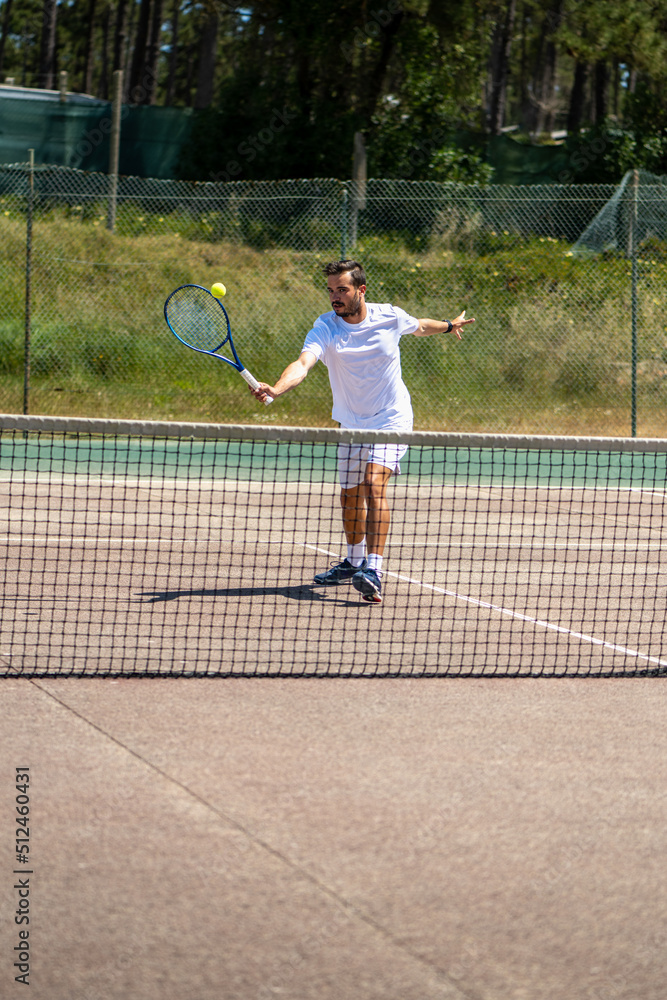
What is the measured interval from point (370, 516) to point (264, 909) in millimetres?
4047

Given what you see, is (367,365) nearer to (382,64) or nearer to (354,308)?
(354,308)

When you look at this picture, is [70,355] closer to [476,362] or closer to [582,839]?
[476,362]

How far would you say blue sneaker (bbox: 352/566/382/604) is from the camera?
706 centimetres

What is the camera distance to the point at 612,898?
3.38 meters

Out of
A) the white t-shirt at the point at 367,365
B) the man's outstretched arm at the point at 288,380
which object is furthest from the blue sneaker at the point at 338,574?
the man's outstretched arm at the point at 288,380

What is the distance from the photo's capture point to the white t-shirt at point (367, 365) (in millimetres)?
7160

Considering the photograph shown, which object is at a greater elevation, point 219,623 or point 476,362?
point 476,362

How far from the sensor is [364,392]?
7.25 metres

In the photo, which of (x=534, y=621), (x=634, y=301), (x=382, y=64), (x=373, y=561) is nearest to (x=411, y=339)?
(x=634, y=301)

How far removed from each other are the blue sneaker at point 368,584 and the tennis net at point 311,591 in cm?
9

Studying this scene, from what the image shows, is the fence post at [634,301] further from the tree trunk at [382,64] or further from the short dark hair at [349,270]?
the tree trunk at [382,64]

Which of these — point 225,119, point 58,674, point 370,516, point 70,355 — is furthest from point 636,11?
point 58,674

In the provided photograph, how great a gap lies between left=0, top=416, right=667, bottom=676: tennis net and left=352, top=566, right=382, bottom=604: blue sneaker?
89 millimetres

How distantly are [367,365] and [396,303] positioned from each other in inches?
397
